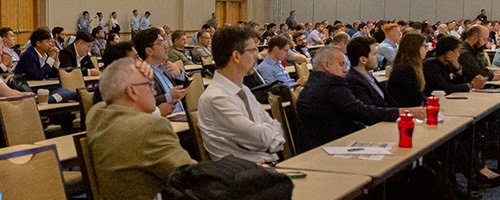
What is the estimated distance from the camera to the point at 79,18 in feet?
69.5

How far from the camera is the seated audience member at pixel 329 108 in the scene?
4.84 m

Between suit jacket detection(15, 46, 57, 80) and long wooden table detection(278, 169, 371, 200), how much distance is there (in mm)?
5600

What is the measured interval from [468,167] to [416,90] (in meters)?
0.70

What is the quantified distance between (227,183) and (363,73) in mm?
3037

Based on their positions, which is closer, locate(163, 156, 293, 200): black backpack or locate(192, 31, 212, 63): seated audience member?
locate(163, 156, 293, 200): black backpack

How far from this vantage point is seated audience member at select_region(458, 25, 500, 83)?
26.5ft

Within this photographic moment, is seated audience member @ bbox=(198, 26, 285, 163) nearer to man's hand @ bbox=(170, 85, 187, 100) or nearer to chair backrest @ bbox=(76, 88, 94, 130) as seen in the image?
man's hand @ bbox=(170, 85, 187, 100)

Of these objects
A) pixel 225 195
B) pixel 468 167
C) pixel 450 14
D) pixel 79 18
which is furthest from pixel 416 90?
pixel 450 14

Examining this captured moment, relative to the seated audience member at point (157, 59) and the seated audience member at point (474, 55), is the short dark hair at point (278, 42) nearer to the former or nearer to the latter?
the seated audience member at point (474, 55)

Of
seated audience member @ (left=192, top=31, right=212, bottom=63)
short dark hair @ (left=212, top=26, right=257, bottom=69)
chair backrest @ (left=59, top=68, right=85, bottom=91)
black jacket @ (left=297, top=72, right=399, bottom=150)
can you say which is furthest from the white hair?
seated audience member @ (left=192, top=31, right=212, bottom=63)

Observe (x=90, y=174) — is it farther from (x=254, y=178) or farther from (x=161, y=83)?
(x=161, y=83)

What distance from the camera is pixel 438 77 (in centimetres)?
686

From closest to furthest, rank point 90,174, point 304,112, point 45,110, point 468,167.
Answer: point 90,174
point 304,112
point 468,167
point 45,110

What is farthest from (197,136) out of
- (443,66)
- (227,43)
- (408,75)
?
(443,66)
